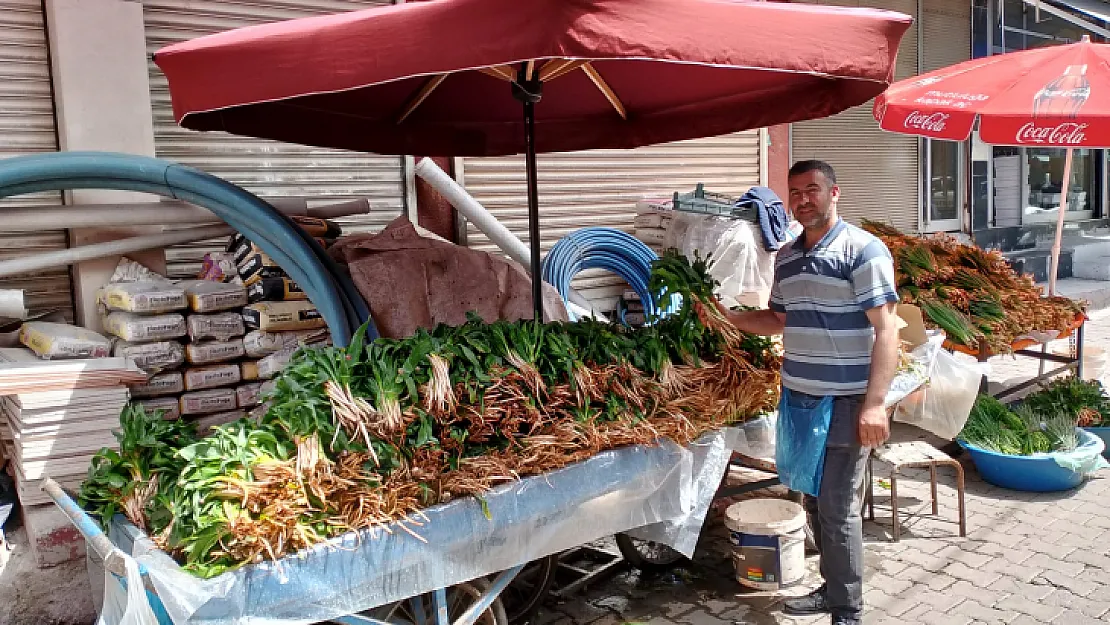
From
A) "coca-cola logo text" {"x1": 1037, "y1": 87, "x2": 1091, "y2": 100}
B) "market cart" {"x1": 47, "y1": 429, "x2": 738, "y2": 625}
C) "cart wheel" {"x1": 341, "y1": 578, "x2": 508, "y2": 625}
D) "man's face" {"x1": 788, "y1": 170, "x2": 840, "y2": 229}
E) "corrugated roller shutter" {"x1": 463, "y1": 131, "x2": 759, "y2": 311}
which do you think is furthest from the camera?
"corrugated roller shutter" {"x1": 463, "y1": 131, "x2": 759, "y2": 311}

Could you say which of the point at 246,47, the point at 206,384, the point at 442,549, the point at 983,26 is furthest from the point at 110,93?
the point at 983,26

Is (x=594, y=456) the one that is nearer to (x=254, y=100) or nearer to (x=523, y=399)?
(x=523, y=399)

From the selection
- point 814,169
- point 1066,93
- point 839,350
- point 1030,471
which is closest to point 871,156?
point 1066,93

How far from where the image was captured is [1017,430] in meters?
5.91

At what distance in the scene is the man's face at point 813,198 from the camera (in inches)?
146

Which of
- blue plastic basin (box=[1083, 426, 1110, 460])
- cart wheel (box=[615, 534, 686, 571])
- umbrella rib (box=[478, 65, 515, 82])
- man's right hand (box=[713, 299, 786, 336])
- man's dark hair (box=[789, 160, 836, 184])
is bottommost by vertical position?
cart wheel (box=[615, 534, 686, 571])

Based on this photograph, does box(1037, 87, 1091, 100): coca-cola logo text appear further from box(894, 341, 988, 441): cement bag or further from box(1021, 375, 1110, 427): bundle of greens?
box(1021, 375, 1110, 427): bundle of greens

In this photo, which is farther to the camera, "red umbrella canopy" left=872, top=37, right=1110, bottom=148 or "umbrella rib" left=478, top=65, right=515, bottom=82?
"red umbrella canopy" left=872, top=37, right=1110, bottom=148

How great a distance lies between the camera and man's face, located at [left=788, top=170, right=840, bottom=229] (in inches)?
146

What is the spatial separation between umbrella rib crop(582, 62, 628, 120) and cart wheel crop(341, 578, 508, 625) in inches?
90.2

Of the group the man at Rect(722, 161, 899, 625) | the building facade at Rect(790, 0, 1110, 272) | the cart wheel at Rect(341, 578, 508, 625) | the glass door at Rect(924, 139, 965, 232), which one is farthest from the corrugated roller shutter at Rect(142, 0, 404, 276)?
the glass door at Rect(924, 139, 965, 232)

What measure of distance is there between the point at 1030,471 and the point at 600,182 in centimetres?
415

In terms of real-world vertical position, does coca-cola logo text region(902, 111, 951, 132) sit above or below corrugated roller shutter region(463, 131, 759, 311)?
above

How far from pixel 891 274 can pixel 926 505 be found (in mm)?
2642
